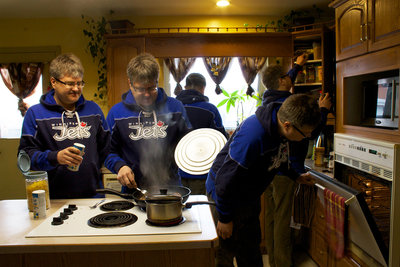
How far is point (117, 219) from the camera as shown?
51.4 inches

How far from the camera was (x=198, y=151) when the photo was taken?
161 centimetres

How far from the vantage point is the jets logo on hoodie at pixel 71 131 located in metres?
1.71

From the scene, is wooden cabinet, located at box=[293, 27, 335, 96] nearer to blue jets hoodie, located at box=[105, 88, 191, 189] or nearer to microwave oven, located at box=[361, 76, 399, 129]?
microwave oven, located at box=[361, 76, 399, 129]

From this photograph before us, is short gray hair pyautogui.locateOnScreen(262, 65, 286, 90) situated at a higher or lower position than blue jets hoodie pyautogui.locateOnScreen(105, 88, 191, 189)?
higher

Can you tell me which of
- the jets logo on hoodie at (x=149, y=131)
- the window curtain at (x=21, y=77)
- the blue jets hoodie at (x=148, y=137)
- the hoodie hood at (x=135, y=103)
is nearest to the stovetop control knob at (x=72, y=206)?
the blue jets hoodie at (x=148, y=137)

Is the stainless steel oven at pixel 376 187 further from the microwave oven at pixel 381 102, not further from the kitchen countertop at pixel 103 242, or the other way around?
the kitchen countertop at pixel 103 242

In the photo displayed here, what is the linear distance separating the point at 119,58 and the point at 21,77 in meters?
1.41

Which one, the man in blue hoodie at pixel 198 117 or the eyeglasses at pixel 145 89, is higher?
the eyeglasses at pixel 145 89

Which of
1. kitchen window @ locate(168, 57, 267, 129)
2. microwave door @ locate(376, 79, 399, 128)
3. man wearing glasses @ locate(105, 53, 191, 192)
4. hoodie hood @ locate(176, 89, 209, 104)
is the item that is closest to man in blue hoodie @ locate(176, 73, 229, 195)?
hoodie hood @ locate(176, 89, 209, 104)

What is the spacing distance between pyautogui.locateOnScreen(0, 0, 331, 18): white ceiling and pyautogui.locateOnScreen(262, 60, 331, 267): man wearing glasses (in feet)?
3.67

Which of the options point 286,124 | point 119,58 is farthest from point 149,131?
point 119,58

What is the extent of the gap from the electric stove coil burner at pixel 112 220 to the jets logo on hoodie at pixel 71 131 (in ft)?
1.80

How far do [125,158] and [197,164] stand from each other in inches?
19.3

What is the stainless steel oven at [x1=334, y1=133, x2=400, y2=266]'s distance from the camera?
1.72 meters
